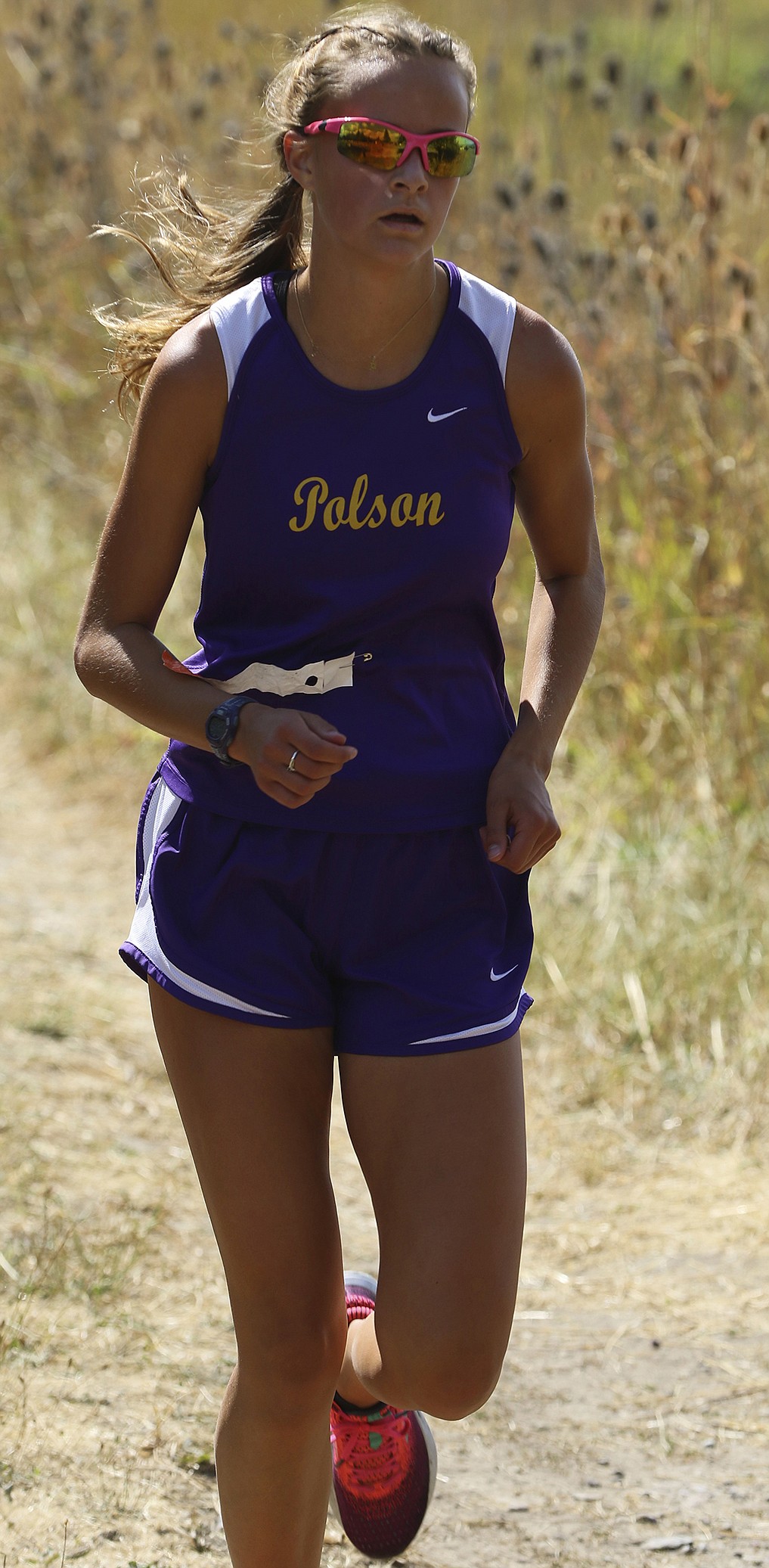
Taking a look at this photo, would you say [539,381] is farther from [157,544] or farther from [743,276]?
[743,276]

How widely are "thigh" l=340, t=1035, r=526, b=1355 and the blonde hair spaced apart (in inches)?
38.5

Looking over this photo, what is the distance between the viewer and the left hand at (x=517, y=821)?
193 cm

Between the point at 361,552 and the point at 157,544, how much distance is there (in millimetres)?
248

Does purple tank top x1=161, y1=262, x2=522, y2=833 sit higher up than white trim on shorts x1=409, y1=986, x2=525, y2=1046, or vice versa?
purple tank top x1=161, y1=262, x2=522, y2=833

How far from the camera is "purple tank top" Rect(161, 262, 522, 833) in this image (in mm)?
1918

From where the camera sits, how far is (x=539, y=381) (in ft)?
6.61

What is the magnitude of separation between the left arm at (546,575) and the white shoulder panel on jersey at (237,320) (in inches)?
12.0

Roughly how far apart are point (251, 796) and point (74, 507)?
5.30 meters

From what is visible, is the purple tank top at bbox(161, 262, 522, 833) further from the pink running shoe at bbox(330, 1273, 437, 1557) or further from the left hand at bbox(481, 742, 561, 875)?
the pink running shoe at bbox(330, 1273, 437, 1557)

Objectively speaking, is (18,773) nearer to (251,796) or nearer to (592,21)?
(251,796)

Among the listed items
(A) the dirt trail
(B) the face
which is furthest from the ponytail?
(A) the dirt trail

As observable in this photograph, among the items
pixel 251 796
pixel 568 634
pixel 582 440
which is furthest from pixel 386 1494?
pixel 582 440

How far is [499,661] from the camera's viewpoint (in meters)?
2.13

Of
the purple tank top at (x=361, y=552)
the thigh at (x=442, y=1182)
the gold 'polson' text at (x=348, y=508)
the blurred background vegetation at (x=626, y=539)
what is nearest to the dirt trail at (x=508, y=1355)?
the blurred background vegetation at (x=626, y=539)
